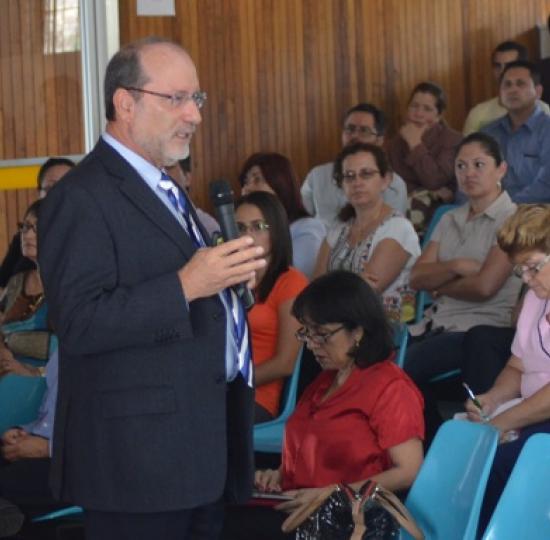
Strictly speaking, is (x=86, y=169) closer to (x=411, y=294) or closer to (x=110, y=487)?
(x=110, y=487)

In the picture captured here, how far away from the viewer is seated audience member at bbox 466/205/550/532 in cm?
337

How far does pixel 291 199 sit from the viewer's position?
5.40 metres

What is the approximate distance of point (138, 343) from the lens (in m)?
2.30

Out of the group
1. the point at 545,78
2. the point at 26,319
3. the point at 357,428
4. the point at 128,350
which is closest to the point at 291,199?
the point at 26,319

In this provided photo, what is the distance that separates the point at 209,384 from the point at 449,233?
2739 millimetres

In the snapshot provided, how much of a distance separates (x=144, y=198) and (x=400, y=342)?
1990 millimetres

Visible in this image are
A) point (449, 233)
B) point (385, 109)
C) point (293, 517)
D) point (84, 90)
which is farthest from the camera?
point (385, 109)

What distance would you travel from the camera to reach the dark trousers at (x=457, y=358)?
420 centimetres

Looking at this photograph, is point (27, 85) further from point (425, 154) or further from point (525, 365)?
point (525, 365)

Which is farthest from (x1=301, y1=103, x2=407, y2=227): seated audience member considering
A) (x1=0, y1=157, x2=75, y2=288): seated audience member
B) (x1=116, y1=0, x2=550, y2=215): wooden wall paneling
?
(x1=0, y1=157, x2=75, y2=288): seated audience member

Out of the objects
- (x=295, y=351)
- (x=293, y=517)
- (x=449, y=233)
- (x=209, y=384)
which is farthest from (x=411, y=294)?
(x=209, y=384)

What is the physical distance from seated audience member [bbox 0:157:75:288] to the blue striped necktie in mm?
2979

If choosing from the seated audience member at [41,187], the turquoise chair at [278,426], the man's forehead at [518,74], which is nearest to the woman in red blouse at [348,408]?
the turquoise chair at [278,426]

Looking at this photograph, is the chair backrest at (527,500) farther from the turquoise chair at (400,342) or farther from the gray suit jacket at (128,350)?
the turquoise chair at (400,342)
